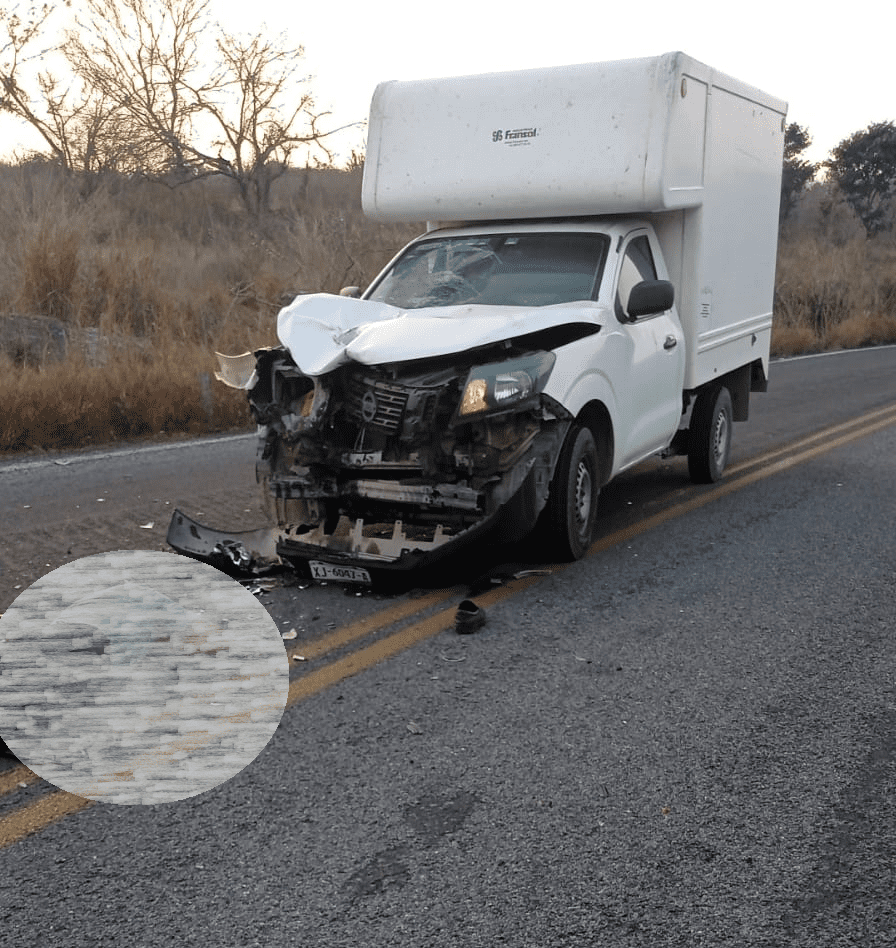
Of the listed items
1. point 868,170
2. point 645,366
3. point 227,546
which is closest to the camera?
point 227,546

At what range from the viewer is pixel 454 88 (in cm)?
733

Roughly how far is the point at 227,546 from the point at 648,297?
2734mm

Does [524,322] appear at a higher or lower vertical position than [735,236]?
lower

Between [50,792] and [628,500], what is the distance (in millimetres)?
4971

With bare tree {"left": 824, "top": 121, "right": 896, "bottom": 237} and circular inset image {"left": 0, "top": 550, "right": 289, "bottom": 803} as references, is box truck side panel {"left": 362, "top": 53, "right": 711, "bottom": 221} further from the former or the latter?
bare tree {"left": 824, "top": 121, "right": 896, "bottom": 237}

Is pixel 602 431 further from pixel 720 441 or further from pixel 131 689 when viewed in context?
pixel 131 689

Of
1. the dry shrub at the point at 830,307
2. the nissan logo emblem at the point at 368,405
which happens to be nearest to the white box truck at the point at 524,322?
the nissan logo emblem at the point at 368,405

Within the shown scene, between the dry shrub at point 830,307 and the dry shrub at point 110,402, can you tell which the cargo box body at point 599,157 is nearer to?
the dry shrub at point 110,402

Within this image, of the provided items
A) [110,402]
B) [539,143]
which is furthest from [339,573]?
[110,402]

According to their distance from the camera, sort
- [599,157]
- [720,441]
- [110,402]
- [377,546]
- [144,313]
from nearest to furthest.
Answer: [377,546] < [599,157] < [720,441] < [110,402] < [144,313]

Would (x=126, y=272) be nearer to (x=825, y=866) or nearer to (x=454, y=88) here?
(x=454, y=88)

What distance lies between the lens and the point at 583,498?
5.84m

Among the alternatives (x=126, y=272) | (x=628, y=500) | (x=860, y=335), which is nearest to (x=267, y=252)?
(x=126, y=272)

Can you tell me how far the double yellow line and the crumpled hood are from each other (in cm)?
120
